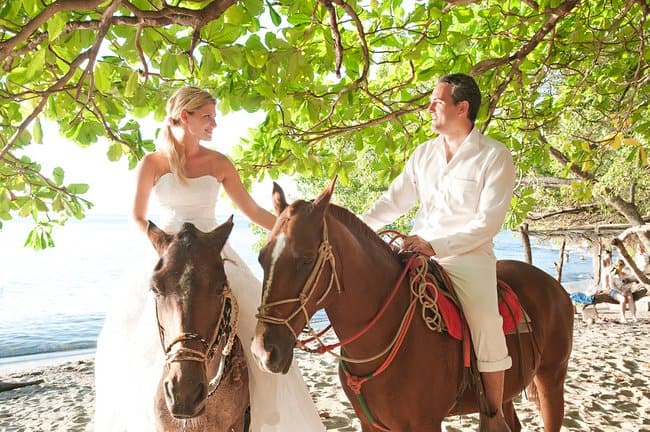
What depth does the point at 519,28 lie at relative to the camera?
4320 millimetres

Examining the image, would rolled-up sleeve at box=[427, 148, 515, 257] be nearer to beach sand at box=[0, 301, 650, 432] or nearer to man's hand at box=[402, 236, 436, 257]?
man's hand at box=[402, 236, 436, 257]

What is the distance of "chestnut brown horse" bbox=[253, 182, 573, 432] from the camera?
6.57 feet

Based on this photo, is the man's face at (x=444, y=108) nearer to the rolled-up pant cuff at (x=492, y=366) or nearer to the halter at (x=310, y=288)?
the halter at (x=310, y=288)

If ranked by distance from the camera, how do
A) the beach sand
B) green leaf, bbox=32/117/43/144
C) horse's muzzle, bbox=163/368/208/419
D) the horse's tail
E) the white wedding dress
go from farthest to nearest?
1. the beach sand
2. the horse's tail
3. green leaf, bbox=32/117/43/144
4. the white wedding dress
5. horse's muzzle, bbox=163/368/208/419

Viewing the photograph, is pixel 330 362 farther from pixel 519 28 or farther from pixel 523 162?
pixel 519 28

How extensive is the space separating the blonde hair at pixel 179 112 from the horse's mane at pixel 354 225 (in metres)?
0.99

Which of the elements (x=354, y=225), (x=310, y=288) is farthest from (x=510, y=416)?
(x=310, y=288)

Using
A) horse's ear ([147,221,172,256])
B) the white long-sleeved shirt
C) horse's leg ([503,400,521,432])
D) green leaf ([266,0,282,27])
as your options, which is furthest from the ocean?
horse's leg ([503,400,521,432])

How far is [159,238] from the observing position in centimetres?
226

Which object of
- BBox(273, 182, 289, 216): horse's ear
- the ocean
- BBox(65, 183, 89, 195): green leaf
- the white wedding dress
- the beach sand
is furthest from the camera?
the ocean

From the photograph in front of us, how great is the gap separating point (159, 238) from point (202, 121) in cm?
90

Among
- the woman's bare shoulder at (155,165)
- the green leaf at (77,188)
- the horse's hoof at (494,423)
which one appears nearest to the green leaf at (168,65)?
the woman's bare shoulder at (155,165)

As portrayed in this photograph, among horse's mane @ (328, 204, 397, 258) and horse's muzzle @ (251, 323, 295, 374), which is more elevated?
horse's mane @ (328, 204, 397, 258)

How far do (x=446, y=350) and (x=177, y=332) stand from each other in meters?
1.52
